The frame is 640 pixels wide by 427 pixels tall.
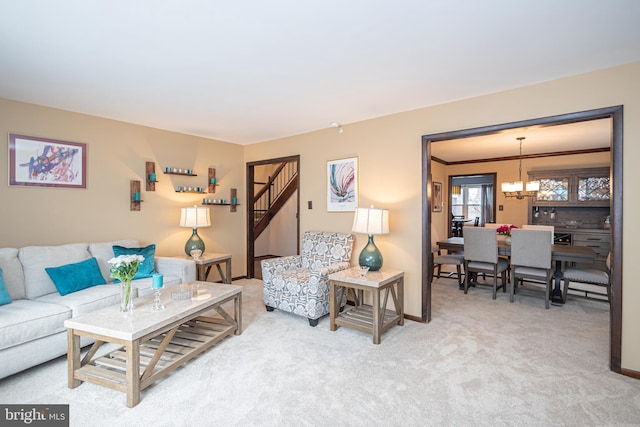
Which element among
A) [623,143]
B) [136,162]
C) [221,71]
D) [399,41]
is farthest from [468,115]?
[136,162]

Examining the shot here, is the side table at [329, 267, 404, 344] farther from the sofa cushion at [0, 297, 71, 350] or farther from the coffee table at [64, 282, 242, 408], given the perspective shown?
the sofa cushion at [0, 297, 71, 350]

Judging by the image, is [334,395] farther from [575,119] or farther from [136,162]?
[136,162]

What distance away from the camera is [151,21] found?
187 cm

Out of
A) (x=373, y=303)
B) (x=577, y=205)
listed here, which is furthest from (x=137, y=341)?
(x=577, y=205)

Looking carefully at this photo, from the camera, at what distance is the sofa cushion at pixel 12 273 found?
2.78m

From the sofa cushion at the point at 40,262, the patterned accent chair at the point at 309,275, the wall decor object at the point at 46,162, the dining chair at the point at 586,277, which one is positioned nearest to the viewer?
the sofa cushion at the point at 40,262

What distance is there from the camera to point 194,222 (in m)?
4.24

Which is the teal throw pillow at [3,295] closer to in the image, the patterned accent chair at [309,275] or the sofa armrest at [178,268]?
the sofa armrest at [178,268]

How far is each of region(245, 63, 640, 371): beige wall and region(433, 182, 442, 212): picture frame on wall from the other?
3.32 meters

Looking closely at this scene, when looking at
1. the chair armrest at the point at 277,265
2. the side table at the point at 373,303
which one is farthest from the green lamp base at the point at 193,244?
the side table at the point at 373,303

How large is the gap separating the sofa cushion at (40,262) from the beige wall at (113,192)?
0.38 m

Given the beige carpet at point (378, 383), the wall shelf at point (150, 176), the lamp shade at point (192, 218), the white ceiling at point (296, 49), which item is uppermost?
the white ceiling at point (296, 49)

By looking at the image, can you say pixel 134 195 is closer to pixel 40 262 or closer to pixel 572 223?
pixel 40 262

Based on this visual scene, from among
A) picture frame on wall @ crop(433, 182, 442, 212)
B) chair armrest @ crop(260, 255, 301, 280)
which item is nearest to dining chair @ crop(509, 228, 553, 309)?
picture frame on wall @ crop(433, 182, 442, 212)
